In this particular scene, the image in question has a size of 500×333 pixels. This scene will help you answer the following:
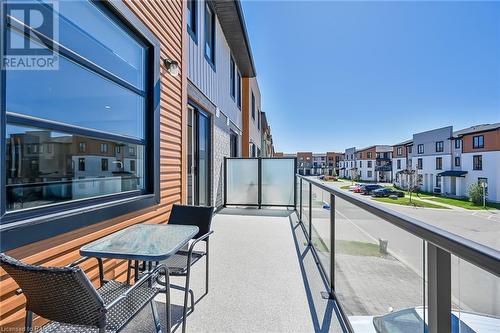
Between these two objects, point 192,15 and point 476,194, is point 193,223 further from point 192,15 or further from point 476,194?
point 476,194

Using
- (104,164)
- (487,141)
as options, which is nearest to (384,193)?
(487,141)

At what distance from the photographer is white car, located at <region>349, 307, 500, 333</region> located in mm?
896

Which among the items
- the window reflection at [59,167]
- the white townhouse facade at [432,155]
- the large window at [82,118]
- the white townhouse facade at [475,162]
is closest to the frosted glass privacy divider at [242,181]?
the large window at [82,118]

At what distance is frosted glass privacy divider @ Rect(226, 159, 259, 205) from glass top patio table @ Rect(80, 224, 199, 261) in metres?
Answer: 4.76

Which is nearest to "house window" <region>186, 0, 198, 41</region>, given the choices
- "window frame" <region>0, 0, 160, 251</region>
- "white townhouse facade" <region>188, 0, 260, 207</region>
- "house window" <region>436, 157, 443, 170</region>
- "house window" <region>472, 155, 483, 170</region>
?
"white townhouse facade" <region>188, 0, 260, 207</region>

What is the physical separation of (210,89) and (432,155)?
127 feet

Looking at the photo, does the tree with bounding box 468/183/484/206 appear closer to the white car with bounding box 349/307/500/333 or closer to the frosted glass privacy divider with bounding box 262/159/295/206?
the frosted glass privacy divider with bounding box 262/159/295/206

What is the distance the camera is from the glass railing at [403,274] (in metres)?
0.84

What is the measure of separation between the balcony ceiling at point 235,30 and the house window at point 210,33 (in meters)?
0.23

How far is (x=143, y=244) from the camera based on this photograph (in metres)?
1.71

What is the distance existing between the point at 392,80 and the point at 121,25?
29.1 m

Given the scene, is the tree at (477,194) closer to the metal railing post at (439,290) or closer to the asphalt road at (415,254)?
the asphalt road at (415,254)

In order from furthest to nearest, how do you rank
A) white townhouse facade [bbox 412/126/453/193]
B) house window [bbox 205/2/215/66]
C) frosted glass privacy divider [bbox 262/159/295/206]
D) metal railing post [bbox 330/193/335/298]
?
→ white townhouse facade [bbox 412/126/453/193] → frosted glass privacy divider [bbox 262/159/295/206] → house window [bbox 205/2/215/66] → metal railing post [bbox 330/193/335/298]

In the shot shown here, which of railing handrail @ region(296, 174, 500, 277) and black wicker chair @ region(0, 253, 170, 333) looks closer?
railing handrail @ region(296, 174, 500, 277)
